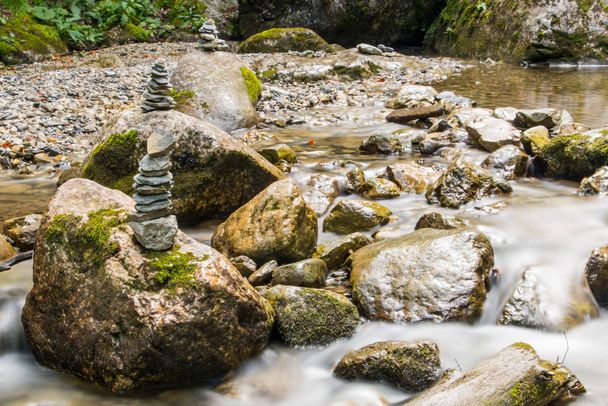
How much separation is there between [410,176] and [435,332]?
10.6ft

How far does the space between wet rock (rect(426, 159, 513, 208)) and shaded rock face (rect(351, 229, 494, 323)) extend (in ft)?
5.67

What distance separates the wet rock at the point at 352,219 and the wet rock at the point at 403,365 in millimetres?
2189

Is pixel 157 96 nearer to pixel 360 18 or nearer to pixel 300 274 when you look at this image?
pixel 300 274

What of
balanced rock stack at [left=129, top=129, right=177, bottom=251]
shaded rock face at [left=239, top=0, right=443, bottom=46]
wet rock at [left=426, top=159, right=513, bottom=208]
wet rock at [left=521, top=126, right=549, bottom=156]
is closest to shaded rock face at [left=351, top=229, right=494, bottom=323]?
balanced rock stack at [left=129, top=129, right=177, bottom=251]

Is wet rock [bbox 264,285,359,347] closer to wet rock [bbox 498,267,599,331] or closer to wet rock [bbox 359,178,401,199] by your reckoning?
wet rock [bbox 498,267,599,331]

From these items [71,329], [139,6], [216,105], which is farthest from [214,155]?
[139,6]

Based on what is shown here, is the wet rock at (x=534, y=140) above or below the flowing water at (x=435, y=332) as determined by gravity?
above

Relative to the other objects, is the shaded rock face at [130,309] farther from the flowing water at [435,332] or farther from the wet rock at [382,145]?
the wet rock at [382,145]

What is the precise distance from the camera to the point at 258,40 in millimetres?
19562

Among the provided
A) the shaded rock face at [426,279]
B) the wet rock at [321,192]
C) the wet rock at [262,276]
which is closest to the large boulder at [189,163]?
the wet rock at [321,192]

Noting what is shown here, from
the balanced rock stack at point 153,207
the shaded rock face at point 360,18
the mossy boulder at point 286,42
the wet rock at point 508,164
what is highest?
the shaded rock face at point 360,18

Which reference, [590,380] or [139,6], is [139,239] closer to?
[590,380]

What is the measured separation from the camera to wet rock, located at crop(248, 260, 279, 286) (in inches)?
179

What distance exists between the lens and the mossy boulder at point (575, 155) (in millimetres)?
6598
